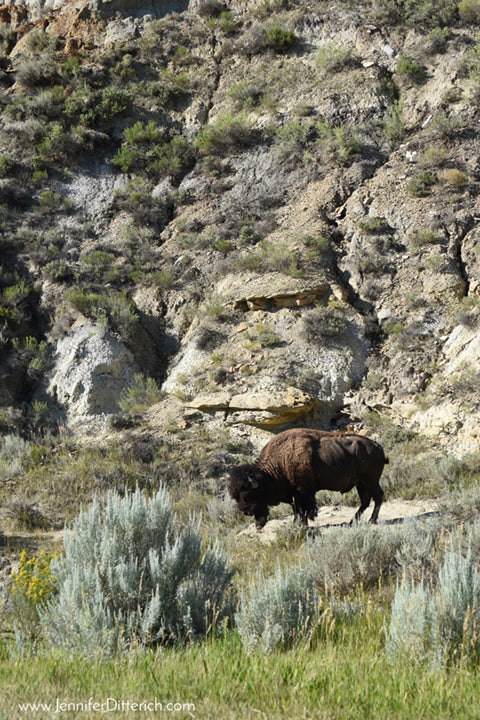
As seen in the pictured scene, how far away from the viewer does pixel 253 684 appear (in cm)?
317

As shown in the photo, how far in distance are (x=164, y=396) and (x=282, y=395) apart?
11.5ft

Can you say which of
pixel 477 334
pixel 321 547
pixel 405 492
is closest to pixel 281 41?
pixel 477 334

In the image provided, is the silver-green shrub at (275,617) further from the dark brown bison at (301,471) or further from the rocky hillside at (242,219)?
the rocky hillside at (242,219)

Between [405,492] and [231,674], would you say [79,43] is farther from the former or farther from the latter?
[231,674]

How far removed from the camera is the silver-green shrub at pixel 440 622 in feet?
11.7

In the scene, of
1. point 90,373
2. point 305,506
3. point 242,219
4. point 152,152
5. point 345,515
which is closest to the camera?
point 305,506

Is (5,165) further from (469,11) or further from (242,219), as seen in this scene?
(469,11)

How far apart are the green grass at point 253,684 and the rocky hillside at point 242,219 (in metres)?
9.22

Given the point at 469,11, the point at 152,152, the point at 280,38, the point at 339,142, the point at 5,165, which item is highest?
the point at 280,38

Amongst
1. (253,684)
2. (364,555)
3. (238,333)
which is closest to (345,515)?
(364,555)

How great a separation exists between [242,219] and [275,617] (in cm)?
1589

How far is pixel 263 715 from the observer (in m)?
2.82

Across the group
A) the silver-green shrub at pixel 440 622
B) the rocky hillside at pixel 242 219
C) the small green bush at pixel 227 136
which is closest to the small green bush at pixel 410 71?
the rocky hillside at pixel 242 219

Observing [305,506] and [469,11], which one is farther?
[469,11]
